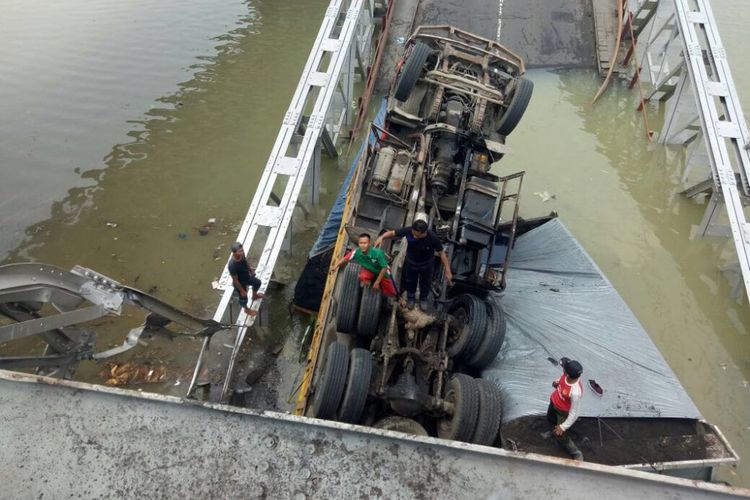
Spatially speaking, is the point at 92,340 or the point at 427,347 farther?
the point at 427,347

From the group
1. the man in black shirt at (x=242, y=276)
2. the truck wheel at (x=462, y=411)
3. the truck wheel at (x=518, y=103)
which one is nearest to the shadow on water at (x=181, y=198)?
the man in black shirt at (x=242, y=276)

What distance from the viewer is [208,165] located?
9.07 metres

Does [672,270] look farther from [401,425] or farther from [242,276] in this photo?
[242,276]

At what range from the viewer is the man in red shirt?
12.3 ft

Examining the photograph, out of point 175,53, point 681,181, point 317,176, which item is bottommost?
point 317,176

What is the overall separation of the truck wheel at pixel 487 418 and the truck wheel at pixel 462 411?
0.04m

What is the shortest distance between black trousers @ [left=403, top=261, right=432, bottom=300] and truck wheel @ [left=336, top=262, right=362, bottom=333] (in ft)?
1.73

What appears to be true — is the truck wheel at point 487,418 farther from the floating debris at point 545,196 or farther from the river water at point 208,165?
the floating debris at point 545,196

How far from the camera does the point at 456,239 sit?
213 inches

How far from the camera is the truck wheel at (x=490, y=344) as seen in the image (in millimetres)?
4641

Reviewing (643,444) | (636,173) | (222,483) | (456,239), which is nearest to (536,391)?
(643,444)

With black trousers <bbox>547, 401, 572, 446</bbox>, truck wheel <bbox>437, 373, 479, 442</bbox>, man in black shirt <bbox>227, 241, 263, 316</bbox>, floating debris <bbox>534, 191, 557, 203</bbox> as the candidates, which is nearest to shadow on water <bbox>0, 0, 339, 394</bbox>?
man in black shirt <bbox>227, 241, 263, 316</bbox>

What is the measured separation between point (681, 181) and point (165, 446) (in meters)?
9.92

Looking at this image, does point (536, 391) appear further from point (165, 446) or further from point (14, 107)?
point (14, 107)
